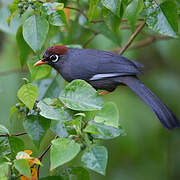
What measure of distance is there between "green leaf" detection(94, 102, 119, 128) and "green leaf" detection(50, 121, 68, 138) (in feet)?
1.25

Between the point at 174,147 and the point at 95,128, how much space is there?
369 centimetres

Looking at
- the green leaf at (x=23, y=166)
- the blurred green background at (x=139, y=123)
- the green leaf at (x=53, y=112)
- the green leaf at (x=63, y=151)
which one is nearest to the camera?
the green leaf at (x=63, y=151)

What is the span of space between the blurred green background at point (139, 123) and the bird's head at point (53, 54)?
113 centimetres

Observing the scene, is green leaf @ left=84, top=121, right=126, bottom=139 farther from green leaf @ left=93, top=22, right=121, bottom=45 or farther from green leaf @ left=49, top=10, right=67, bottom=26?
green leaf @ left=93, top=22, right=121, bottom=45

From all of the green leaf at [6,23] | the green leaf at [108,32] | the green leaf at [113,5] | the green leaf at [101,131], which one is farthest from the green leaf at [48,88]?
the green leaf at [101,131]

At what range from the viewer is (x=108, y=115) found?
243cm

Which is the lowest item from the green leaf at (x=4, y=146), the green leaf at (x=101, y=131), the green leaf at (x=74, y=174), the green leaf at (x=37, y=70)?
the green leaf at (x=74, y=174)

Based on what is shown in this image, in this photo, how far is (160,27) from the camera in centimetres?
316

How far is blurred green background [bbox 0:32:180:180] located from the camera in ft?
17.6

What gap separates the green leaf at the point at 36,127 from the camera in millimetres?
2793

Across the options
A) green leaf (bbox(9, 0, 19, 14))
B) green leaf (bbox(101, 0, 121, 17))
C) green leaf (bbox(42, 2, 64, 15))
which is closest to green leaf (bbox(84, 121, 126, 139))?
green leaf (bbox(101, 0, 121, 17))

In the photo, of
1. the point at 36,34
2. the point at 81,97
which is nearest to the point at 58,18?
the point at 36,34

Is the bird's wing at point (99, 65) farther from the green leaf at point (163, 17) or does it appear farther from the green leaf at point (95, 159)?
the green leaf at point (95, 159)

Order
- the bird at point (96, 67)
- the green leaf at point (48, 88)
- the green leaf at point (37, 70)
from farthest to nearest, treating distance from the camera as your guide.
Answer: the green leaf at point (48, 88), the bird at point (96, 67), the green leaf at point (37, 70)
